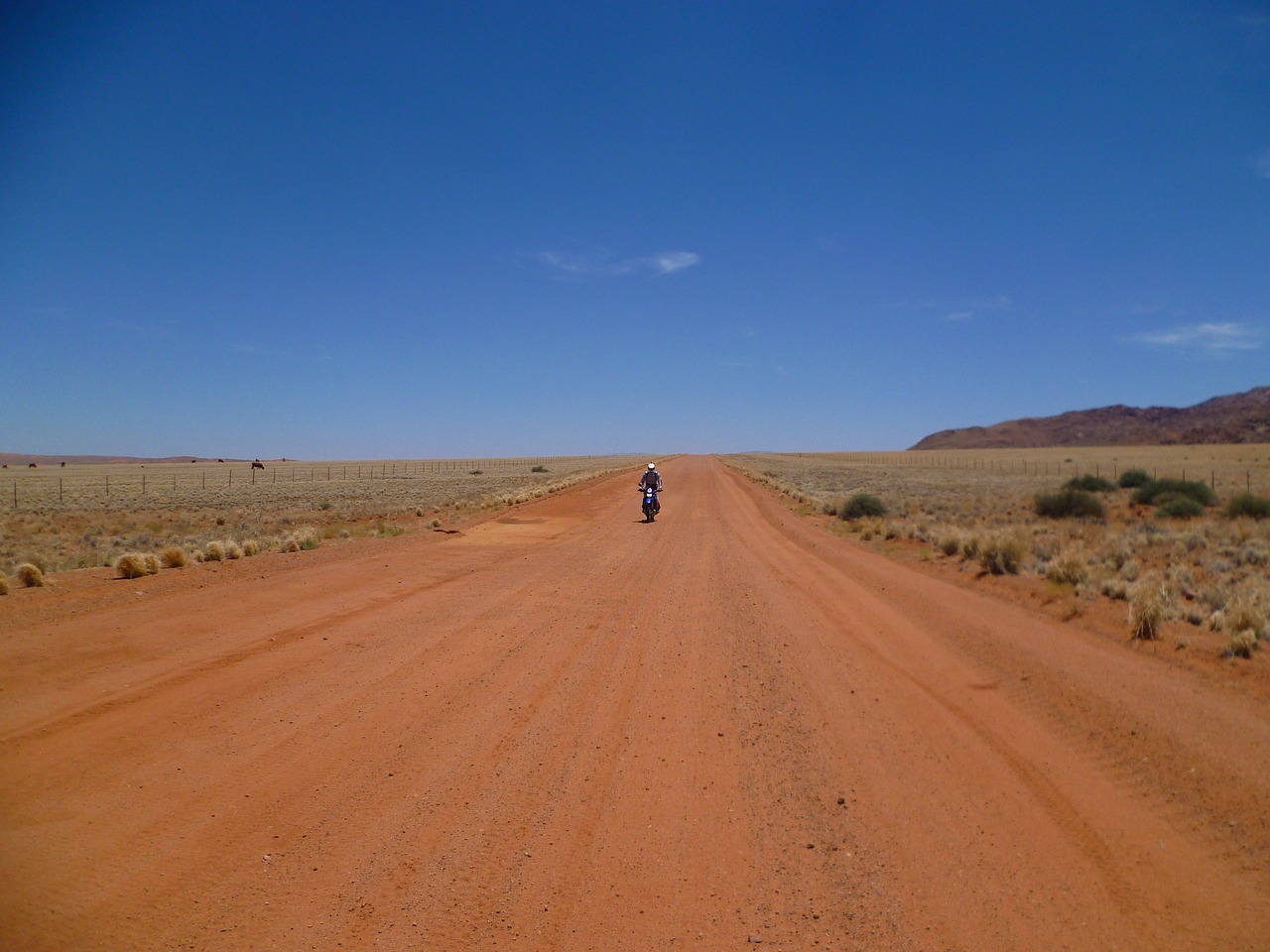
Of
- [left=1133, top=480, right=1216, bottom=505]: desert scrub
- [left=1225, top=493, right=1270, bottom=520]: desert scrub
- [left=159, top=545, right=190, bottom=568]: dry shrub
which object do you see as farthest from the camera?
[left=1133, top=480, right=1216, bottom=505]: desert scrub

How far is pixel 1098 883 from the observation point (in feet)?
13.9

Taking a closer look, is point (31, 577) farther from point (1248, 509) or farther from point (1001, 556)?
point (1248, 509)

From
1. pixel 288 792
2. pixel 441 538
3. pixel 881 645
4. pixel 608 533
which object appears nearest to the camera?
pixel 288 792

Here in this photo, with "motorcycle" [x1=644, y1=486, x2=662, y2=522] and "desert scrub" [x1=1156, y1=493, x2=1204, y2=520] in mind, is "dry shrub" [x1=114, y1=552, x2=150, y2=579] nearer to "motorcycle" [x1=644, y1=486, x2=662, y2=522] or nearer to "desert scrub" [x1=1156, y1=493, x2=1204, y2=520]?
"motorcycle" [x1=644, y1=486, x2=662, y2=522]

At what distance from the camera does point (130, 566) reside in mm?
12086

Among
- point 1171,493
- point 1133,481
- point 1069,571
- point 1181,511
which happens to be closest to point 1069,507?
point 1181,511

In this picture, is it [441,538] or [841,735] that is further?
[441,538]

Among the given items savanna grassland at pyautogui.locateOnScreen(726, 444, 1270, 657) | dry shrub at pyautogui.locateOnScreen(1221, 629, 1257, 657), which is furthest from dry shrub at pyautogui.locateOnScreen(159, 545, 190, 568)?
dry shrub at pyautogui.locateOnScreen(1221, 629, 1257, 657)

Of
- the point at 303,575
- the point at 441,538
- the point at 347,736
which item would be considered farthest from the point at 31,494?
the point at 347,736

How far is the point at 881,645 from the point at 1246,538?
14943 millimetres

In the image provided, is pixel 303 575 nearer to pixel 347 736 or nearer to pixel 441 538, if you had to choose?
pixel 441 538

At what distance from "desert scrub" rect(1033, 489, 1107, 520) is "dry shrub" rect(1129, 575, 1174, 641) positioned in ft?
54.5

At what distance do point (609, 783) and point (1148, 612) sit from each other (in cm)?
796

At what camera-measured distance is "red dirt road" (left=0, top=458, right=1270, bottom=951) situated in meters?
3.86
